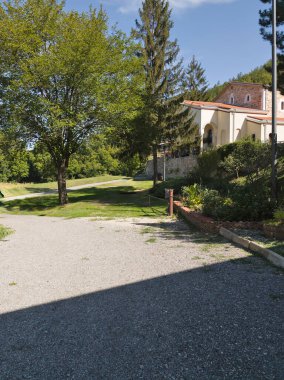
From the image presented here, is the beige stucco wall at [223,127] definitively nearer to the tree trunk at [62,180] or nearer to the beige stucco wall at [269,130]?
the beige stucco wall at [269,130]

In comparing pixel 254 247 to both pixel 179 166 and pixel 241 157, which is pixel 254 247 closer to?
pixel 241 157

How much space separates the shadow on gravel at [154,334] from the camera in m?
2.63

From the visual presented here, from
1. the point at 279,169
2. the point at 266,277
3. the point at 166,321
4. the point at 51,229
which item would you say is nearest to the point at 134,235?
the point at 51,229

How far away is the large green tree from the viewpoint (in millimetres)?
16562

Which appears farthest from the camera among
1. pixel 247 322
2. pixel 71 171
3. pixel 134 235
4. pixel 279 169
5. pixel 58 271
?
pixel 71 171

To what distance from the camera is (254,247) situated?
6266mm

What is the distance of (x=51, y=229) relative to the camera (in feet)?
35.6

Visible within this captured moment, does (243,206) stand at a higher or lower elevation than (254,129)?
lower

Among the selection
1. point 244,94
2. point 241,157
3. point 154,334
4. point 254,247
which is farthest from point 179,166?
point 154,334

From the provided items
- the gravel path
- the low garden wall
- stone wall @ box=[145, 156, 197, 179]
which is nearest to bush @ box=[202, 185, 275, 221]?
the low garden wall

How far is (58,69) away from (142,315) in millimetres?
15609

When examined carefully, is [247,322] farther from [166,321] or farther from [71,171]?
[71,171]

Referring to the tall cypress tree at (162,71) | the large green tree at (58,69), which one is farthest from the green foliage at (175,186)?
the large green tree at (58,69)

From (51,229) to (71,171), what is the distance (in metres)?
55.3
